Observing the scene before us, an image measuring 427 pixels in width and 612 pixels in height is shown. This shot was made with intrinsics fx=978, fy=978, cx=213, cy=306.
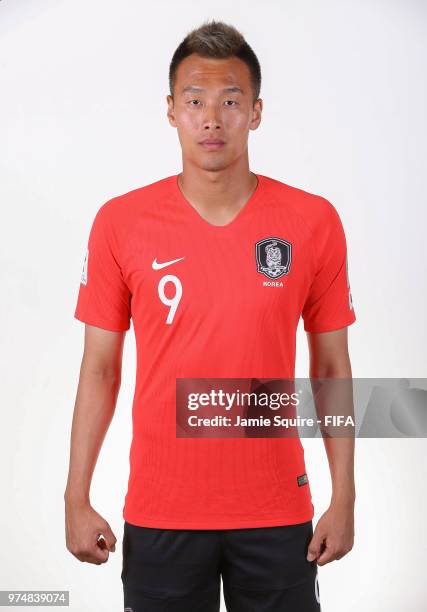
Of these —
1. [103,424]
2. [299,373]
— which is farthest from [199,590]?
[299,373]

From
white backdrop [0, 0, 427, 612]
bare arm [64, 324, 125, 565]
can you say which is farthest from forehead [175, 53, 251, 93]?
white backdrop [0, 0, 427, 612]

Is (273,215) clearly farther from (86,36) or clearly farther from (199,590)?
(86,36)

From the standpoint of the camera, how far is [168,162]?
3.70m

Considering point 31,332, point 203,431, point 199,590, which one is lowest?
point 199,590

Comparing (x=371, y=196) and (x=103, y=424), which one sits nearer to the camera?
(x=103, y=424)

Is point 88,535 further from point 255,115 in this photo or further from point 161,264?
point 255,115

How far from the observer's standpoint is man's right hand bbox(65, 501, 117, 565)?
2242 millimetres

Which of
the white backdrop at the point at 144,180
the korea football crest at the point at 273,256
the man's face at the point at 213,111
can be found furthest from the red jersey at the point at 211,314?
the white backdrop at the point at 144,180

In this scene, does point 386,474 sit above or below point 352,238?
below

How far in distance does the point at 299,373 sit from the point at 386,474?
21.5 inches

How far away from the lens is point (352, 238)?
3.82 meters

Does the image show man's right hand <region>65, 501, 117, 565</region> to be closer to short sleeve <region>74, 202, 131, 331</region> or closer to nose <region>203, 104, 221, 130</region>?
short sleeve <region>74, 202, 131, 331</region>

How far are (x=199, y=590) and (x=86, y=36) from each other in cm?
232

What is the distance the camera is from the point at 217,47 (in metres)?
2.35
